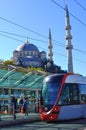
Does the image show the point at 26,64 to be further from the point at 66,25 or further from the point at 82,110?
the point at 82,110

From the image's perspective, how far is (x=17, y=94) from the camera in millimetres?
31203

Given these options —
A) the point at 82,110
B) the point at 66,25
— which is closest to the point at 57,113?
the point at 82,110

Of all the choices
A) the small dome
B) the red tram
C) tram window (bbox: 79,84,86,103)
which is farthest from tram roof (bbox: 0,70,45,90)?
the small dome

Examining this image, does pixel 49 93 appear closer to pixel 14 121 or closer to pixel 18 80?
pixel 14 121

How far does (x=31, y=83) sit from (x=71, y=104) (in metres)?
9.70

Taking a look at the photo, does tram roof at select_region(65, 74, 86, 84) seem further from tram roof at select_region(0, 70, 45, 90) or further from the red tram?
tram roof at select_region(0, 70, 45, 90)

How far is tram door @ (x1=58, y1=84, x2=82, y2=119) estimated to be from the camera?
17750 mm

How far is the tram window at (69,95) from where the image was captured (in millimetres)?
17828

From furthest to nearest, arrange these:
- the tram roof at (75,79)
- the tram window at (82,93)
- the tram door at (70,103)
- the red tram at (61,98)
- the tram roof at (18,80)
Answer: the tram roof at (18,80) → the tram window at (82,93) → the tram roof at (75,79) → the tram door at (70,103) → the red tram at (61,98)

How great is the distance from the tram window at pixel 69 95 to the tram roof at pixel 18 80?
24.4ft

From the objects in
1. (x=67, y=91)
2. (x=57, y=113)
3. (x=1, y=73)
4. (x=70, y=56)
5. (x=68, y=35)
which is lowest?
(x=57, y=113)

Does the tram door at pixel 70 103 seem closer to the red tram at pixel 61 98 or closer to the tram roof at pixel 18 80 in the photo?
the red tram at pixel 61 98

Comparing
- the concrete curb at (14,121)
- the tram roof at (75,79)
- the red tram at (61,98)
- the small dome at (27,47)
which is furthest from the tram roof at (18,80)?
the small dome at (27,47)

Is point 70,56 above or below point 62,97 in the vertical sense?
above
